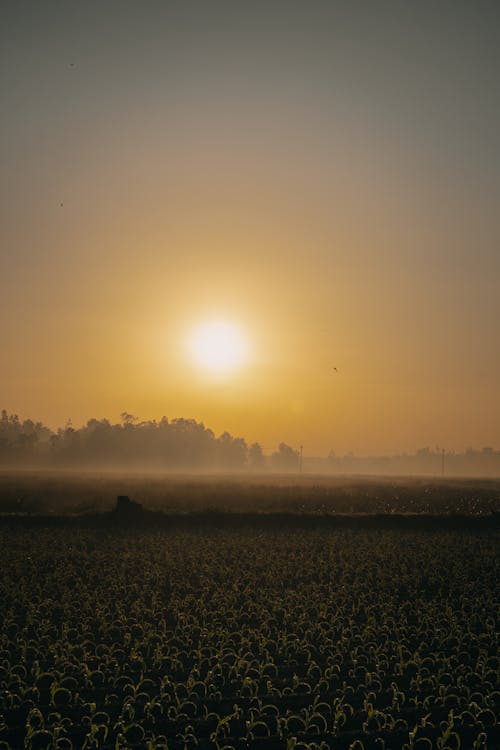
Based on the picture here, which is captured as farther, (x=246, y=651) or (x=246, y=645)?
(x=246, y=645)

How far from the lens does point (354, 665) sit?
14.3 metres

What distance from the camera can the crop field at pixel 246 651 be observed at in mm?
11141

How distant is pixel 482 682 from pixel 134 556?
55.9 feet

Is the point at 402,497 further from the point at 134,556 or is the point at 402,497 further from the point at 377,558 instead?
the point at 134,556

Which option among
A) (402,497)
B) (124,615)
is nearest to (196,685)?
(124,615)

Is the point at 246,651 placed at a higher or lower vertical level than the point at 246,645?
lower

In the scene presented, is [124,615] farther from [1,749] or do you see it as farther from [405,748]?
[405,748]

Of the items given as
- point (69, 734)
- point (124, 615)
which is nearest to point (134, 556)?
point (124, 615)

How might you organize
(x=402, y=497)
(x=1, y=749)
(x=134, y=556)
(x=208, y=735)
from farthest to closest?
(x=402, y=497), (x=134, y=556), (x=208, y=735), (x=1, y=749)

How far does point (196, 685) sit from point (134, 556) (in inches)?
570

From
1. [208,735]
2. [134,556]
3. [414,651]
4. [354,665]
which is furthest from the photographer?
Result: [134,556]

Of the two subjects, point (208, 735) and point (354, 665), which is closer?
point (208, 735)

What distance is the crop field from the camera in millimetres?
11141

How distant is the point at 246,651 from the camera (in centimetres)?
1505
